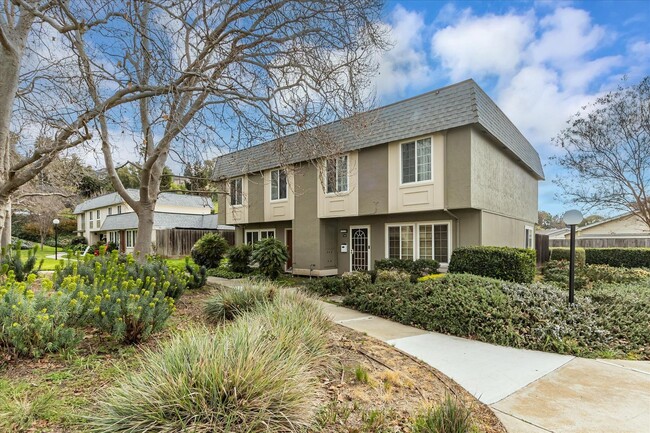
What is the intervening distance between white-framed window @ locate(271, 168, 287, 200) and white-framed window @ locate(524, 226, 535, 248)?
11822 millimetres

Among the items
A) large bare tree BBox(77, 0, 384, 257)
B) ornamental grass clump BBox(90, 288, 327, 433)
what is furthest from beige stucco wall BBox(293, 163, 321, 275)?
ornamental grass clump BBox(90, 288, 327, 433)

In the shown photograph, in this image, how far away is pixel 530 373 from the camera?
179 inches

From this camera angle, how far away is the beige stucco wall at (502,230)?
39.7ft

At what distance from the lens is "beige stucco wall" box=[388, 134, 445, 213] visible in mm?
11758

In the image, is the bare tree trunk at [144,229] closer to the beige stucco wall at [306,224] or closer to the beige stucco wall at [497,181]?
the beige stucco wall at [306,224]

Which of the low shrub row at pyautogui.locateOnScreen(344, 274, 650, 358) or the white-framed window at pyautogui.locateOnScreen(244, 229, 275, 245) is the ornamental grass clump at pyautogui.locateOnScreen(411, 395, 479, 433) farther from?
the white-framed window at pyautogui.locateOnScreen(244, 229, 275, 245)

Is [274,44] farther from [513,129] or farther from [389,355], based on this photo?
[513,129]

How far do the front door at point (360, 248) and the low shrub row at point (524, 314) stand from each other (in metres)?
6.61

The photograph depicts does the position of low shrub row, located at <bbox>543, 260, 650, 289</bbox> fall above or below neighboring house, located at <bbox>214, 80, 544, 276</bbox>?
below

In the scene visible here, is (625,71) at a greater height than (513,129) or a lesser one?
greater

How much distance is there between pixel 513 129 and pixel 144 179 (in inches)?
558

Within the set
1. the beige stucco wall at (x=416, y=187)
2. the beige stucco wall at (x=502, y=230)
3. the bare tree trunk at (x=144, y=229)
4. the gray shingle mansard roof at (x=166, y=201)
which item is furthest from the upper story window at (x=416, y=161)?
the gray shingle mansard roof at (x=166, y=201)

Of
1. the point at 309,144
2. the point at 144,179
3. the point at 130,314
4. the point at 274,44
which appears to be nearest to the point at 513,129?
the point at 309,144

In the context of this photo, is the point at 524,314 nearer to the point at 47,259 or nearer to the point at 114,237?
the point at 47,259
